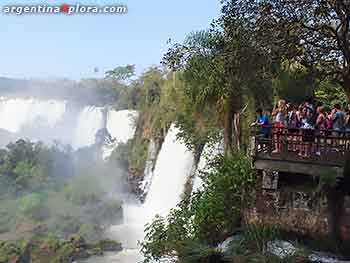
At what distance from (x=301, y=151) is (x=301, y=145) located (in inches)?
4.1

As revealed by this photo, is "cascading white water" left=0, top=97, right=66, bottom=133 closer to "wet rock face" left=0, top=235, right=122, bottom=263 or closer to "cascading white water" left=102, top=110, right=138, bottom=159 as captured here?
"cascading white water" left=102, top=110, right=138, bottom=159

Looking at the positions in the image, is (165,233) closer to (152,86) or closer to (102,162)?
(152,86)

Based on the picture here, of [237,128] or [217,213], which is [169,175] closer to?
[237,128]

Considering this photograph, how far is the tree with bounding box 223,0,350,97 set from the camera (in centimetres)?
823

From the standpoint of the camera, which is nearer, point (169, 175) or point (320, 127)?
point (320, 127)

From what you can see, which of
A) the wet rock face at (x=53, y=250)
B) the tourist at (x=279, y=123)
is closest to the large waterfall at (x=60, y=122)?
the wet rock face at (x=53, y=250)

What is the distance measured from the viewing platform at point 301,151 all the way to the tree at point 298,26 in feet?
3.59

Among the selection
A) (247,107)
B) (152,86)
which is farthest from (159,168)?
(247,107)

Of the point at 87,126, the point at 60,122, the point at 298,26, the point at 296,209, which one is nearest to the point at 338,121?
the point at 298,26

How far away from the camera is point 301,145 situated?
8.10 metres

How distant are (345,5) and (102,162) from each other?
2237cm

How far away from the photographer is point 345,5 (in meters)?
7.97

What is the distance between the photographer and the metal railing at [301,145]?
7.87 metres

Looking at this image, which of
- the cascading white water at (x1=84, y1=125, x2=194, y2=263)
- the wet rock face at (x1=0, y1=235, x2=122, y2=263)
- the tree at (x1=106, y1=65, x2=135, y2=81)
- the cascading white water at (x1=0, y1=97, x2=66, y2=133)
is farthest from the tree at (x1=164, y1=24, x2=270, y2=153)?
the tree at (x1=106, y1=65, x2=135, y2=81)
